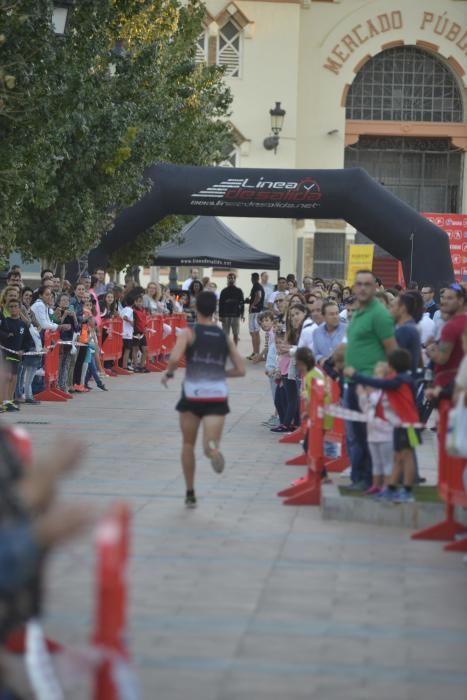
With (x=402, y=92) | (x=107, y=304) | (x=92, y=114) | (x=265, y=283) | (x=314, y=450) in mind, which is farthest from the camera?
(x=402, y=92)

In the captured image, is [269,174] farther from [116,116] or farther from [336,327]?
[336,327]

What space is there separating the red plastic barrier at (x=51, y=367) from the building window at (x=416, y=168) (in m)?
38.2

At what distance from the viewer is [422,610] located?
27.2 feet

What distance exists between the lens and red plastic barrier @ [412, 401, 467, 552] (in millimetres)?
10047

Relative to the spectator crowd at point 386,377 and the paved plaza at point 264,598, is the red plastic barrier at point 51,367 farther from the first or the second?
the spectator crowd at point 386,377

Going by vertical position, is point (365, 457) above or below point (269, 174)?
below

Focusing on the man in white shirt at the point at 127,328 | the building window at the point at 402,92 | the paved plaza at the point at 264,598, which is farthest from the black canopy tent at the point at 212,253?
the paved plaza at the point at 264,598

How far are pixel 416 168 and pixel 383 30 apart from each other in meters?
5.67

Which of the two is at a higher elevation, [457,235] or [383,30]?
[383,30]

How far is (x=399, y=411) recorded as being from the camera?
11.2 meters

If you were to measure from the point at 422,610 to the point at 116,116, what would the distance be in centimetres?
1831

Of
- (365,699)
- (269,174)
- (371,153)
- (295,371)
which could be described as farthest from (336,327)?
(371,153)

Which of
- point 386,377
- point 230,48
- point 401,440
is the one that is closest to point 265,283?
point 230,48

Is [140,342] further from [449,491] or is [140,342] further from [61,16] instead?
[449,491]
